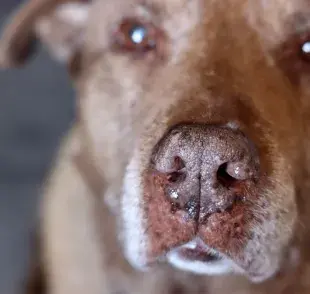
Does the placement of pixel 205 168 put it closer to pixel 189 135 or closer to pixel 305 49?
pixel 189 135

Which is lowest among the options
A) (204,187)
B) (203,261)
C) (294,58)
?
(203,261)

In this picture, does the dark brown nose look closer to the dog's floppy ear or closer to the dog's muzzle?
the dog's muzzle

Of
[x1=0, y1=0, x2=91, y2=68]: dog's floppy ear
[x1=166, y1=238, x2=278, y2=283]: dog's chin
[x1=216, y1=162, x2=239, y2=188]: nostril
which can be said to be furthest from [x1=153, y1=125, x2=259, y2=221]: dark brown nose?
[x1=0, y1=0, x2=91, y2=68]: dog's floppy ear

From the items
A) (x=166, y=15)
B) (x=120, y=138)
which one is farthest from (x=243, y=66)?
(x=120, y=138)

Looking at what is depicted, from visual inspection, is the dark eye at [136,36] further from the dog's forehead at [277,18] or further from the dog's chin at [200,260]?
the dog's chin at [200,260]

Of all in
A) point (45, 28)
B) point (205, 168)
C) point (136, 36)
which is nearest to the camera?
point (205, 168)

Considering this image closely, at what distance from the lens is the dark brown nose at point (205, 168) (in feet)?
4.49

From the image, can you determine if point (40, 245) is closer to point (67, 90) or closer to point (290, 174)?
point (67, 90)

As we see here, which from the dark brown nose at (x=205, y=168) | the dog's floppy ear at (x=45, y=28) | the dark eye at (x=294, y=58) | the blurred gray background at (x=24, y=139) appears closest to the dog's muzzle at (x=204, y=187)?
the dark brown nose at (x=205, y=168)

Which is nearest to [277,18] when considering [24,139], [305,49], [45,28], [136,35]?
[305,49]

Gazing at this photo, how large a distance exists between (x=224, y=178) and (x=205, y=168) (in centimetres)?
5

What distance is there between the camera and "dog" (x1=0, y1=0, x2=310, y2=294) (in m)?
1.41

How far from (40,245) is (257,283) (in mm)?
944

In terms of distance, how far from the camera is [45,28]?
199 centimetres
